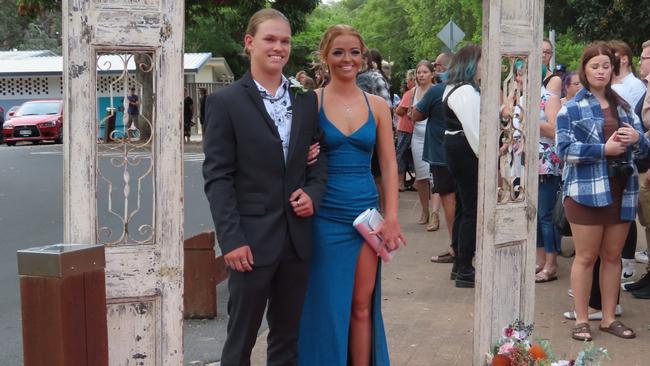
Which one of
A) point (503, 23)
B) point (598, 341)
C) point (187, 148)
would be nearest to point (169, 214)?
point (503, 23)

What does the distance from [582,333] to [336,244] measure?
98.0 inches

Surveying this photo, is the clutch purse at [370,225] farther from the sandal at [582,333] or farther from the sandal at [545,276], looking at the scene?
the sandal at [545,276]

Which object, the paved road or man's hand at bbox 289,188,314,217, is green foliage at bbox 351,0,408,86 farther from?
man's hand at bbox 289,188,314,217

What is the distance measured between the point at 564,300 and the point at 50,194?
1103 centimetres

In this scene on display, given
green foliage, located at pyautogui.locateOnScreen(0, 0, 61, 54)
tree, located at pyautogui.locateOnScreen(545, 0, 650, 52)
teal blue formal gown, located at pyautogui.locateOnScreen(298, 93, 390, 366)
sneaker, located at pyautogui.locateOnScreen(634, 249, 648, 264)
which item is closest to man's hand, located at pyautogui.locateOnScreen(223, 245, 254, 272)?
teal blue formal gown, located at pyautogui.locateOnScreen(298, 93, 390, 366)

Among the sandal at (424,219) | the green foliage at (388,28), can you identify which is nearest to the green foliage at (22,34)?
the green foliage at (388,28)

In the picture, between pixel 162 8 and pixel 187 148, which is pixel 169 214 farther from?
pixel 187 148

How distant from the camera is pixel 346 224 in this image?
4.75m

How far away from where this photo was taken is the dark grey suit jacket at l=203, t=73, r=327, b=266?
13.8ft

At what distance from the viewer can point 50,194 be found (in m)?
16.5

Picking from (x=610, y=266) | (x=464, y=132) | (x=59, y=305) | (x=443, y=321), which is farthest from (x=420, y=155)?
(x=59, y=305)

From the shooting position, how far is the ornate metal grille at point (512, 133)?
5.14 meters

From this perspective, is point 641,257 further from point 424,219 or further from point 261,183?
point 261,183

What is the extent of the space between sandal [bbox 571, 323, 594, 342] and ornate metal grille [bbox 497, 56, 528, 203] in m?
1.58
